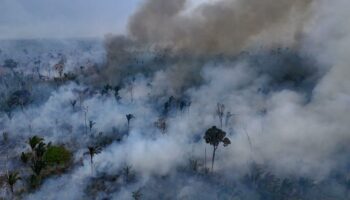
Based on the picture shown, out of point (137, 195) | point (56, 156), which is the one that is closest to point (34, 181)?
point (56, 156)

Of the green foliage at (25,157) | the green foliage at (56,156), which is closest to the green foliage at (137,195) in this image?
the green foliage at (56,156)

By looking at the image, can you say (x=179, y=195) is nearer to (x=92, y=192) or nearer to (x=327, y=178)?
A: (x=92, y=192)

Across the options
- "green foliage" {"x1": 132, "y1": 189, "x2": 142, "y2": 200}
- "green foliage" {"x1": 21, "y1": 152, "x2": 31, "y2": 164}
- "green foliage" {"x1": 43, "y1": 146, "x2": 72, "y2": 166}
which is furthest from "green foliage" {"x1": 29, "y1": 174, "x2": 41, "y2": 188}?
"green foliage" {"x1": 132, "y1": 189, "x2": 142, "y2": 200}

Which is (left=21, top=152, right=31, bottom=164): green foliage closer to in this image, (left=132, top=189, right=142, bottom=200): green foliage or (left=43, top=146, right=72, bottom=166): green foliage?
(left=43, top=146, right=72, bottom=166): green foliage

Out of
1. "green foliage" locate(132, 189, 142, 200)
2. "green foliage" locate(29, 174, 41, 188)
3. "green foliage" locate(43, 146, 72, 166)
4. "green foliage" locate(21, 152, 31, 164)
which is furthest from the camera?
"green foliage" locate(21, 152, 31, 164)

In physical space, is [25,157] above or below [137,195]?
above

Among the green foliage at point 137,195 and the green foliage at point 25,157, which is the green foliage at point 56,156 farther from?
the green foliage at point 137,195

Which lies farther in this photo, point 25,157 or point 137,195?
point 25,157

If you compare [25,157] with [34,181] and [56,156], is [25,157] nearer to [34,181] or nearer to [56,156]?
[56,156]
